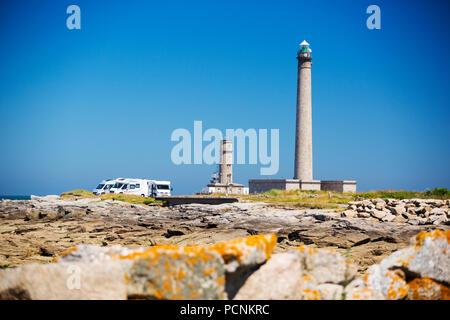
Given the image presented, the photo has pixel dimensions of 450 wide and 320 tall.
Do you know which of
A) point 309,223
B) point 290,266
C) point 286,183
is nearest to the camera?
point 290,266

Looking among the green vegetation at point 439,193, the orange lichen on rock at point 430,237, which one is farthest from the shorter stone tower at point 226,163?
the orange lichen on rock at point 430,237

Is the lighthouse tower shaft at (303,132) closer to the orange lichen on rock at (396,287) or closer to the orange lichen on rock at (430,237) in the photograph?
the orange lichen on rock at (430,237)

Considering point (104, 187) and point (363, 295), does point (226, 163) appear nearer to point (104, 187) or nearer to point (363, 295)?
point (104, 187)

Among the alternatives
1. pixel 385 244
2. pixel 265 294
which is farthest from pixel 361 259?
pixel 265 294

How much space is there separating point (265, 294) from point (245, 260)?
0.48 m

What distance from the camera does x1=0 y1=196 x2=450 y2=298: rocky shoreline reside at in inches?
562

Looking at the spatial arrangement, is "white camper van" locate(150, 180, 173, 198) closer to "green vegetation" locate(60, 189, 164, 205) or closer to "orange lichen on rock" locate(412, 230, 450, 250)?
"green vegetation" locate(60, 189, 164, 205)

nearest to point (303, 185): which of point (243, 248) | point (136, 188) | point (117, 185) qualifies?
point (136, 188)

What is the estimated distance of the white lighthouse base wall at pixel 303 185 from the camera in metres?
45.0

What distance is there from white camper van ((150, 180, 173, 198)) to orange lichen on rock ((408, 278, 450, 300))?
44.3m

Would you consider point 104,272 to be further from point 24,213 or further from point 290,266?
point 24,213

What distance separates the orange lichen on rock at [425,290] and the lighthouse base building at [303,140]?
1642 inches

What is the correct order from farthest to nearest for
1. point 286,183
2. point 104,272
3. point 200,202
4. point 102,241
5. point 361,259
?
1. point 286,183
2. point 200,202
3. point 102,241
4. point 361,259
5. point 104,272

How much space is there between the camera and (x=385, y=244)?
587 inches
